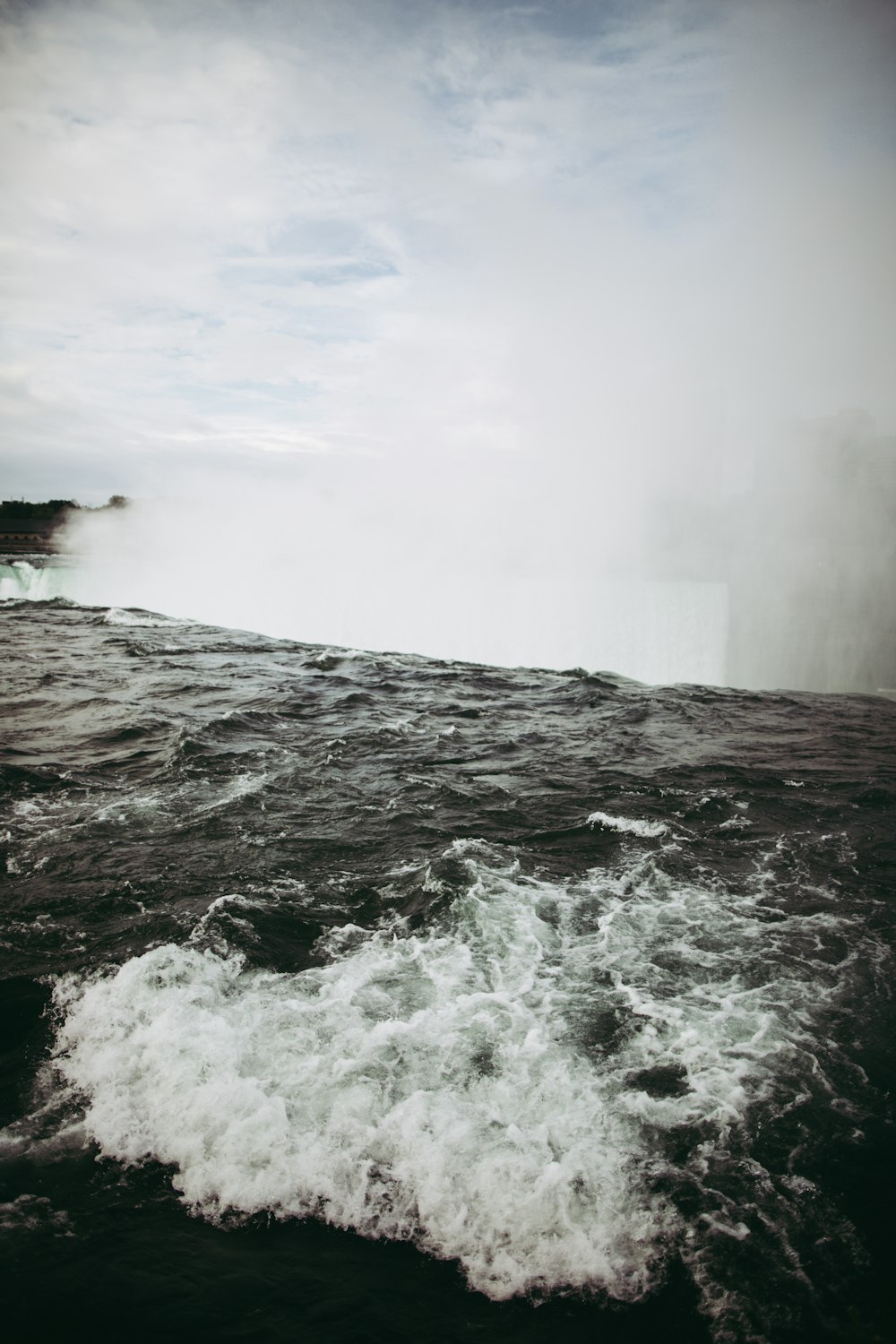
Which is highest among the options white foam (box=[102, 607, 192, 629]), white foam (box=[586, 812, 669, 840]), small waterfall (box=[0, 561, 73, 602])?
small waterfall (box=[0, 561, 73, 602])

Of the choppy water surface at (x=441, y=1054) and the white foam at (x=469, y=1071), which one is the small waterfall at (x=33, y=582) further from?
the white foam at (x=469, y=1071)

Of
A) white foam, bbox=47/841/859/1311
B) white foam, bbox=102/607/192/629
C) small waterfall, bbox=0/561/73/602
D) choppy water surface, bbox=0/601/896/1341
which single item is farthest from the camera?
small waterfall, bbox=0/561/73/602

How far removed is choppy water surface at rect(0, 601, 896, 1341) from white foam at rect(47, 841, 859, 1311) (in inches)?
0.8

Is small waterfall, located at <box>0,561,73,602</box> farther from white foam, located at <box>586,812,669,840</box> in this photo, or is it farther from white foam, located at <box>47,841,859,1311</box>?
white foam, located at <box>586,812,669,840</box>

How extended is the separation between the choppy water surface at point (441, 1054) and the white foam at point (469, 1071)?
20 millimetres

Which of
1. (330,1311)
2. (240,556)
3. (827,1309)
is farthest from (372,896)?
(240,556)

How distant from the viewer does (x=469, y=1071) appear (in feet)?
13.7

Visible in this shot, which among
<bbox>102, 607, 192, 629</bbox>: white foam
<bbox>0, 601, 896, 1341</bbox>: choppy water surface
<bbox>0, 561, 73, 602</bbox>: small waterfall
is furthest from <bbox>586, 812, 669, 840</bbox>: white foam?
<bbox>0, 561, 73, 602</bbox>: small waterfall

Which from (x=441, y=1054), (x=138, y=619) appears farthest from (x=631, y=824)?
(x=138, y=619)

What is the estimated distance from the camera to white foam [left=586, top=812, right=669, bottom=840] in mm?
7820

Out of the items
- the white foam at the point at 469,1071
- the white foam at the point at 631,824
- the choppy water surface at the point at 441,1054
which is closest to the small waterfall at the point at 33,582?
the choppy water surface at the point at 441,1054

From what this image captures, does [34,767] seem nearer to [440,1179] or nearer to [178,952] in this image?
[178,952]

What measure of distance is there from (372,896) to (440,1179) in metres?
2.87

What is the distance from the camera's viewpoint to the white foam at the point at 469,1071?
10.7 feet
